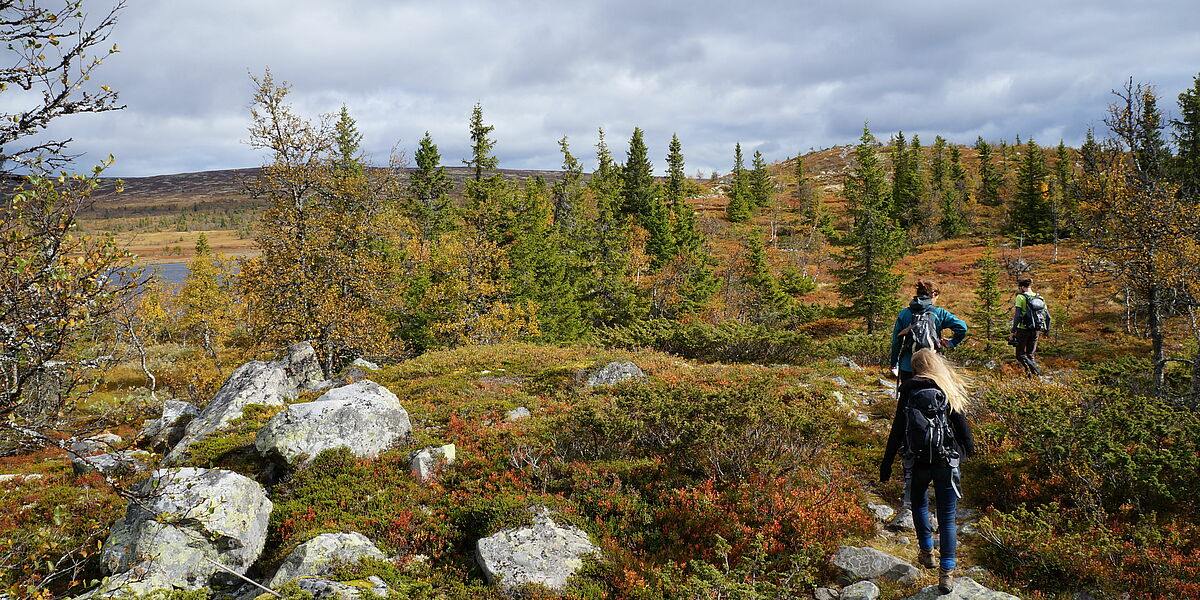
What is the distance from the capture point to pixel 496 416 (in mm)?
12141

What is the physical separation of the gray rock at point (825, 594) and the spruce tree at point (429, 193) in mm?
42139

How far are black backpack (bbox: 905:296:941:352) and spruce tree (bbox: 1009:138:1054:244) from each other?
64.4m

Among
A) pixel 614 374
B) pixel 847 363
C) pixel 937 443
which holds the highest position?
pixel 937 443

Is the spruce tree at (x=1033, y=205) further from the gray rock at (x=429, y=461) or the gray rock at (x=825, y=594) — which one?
the gray rock at (x=429, y=461)

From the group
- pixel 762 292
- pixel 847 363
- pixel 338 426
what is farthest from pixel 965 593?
pixel 762 292

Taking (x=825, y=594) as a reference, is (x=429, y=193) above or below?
above

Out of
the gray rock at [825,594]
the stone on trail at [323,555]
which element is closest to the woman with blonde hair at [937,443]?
the gray rock at [825,594]

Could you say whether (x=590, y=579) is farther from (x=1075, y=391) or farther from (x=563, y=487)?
(x=1075, y=391)

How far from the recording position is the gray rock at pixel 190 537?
6.48m

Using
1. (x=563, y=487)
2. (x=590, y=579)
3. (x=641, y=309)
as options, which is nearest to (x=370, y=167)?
(x=641, y=309)

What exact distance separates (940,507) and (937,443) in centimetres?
70

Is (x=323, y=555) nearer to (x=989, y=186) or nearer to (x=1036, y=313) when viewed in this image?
(x=1036, y=313)

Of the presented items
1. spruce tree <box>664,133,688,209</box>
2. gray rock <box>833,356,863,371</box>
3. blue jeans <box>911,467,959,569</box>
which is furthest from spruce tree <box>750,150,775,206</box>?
blue jeans <box>911,467,959,569</box>

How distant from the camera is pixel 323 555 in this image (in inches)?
263
